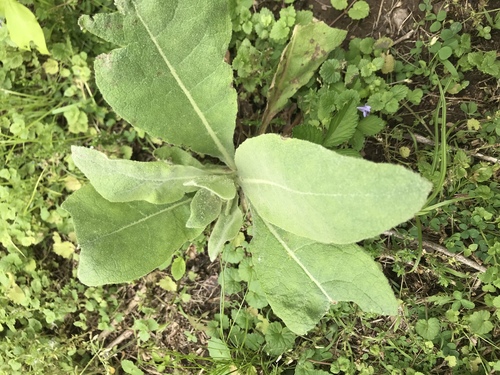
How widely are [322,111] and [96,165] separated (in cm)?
92

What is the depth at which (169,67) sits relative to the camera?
1994 millimetres

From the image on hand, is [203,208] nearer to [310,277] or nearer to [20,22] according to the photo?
[310,277]

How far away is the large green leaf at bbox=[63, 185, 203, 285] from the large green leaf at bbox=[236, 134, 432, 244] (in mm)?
468

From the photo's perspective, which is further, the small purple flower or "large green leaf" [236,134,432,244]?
the small purple flower

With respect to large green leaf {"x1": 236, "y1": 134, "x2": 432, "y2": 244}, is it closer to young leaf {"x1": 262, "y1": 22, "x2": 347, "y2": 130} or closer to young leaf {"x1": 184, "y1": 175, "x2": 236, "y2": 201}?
young leaf {"x1": 184, "y1": 175, "x2": 236, "y2": 201}

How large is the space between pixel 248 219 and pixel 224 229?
0.39 metres

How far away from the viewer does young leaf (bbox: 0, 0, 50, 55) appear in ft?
7.06

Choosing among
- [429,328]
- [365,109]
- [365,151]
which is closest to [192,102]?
[365,109]

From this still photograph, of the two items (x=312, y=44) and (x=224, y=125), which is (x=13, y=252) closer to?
(x=224, y=125)

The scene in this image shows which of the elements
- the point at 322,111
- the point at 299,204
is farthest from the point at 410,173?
the point at 322,111

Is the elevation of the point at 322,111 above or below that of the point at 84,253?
above

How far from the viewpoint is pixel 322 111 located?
6.98ft

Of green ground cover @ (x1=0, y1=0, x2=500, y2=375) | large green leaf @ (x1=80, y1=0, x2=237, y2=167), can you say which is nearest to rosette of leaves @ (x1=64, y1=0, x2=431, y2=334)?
large green leaf @ (x1=80, y1=0, x2=237, y2=167)

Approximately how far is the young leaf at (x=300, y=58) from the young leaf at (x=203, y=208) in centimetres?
52
